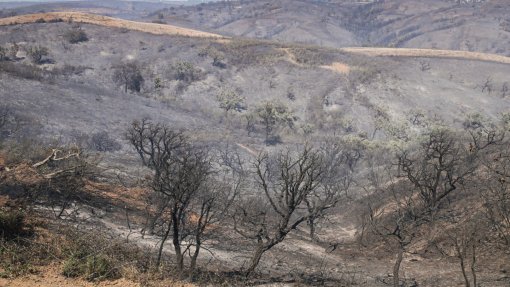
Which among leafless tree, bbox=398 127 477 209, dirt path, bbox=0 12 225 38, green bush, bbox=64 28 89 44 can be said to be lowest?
leafless tree, bbox=398 127 477 209

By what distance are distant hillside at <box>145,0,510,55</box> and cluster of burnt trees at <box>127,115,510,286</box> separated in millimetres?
87008

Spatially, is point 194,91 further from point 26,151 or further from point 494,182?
point 494,182

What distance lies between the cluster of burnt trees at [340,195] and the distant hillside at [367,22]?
8701cm

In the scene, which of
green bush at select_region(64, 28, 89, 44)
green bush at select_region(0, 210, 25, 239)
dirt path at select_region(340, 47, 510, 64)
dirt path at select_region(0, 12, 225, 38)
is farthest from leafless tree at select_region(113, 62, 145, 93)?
green bush at select_region(0, 210, 25, 239)

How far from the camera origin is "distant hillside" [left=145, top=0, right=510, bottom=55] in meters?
135

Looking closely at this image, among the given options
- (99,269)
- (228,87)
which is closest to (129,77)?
(228,87)

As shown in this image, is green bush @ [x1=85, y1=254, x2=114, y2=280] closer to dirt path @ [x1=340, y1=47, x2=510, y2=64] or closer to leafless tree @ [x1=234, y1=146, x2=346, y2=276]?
leafless tree @ [x1=234, y1=146, x2=346, y2=276]

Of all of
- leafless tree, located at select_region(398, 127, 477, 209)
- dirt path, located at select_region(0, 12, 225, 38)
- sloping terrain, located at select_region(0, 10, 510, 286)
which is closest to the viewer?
leafless tree, located at select_region(398, 127, 477, 209)

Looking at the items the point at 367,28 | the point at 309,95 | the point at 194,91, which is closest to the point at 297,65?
the point at 309,95

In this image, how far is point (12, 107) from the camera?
4403 cm

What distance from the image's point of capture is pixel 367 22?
168 metres

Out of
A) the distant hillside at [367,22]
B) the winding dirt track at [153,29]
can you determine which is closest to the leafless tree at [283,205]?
the winding dirt track at [153,29]

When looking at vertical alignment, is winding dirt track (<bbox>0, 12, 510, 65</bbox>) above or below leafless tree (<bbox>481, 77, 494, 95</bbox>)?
above

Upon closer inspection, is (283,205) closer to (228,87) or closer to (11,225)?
(11,225)
